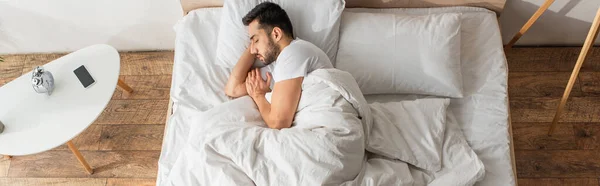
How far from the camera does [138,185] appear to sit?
237cm

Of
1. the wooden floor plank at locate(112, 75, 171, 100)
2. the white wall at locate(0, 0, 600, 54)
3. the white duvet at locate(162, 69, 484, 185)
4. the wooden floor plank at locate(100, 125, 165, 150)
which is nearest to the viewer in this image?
the white duvet at locate(162, 69, 484, 185)

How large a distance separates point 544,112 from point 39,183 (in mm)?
2366

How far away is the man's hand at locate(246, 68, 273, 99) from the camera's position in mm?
1994

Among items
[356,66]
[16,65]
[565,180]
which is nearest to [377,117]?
[356,66]

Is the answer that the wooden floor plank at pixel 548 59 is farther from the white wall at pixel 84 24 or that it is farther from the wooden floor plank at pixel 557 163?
the white wall at pixel 84 24

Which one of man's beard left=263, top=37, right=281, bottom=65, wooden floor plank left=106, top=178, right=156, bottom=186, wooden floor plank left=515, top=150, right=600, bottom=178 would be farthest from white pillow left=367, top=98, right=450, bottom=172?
wooden floor plank left=106, top=178, right=156, bottom=186

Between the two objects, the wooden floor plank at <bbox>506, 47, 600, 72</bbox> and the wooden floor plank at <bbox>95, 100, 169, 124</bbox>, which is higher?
the wooden floor plank at <bbox>506, 47, 600, 72</bbox>

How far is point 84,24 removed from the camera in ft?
8.49

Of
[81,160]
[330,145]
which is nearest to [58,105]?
[81,160]

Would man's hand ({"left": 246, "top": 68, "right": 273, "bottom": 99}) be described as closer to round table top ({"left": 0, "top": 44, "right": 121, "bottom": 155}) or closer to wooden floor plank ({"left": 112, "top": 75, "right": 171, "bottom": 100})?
round table top ({"left": 0, "top": 44, "right": 121, "bottom": 155})

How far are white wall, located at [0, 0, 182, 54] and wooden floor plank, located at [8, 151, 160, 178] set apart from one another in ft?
1.98

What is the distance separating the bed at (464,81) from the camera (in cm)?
190

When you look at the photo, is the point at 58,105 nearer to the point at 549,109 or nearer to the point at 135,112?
the point at 135,112

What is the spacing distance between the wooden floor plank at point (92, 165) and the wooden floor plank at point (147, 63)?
47cm
